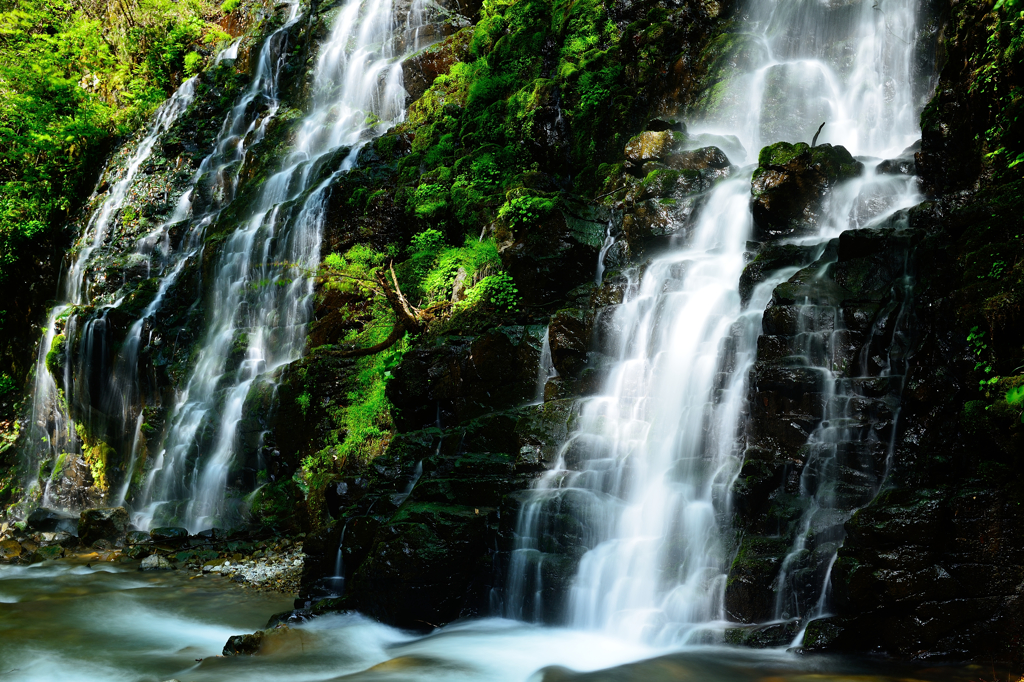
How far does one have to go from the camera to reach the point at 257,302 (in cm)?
1405

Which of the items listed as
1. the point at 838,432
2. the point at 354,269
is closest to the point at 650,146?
the point at 354,269

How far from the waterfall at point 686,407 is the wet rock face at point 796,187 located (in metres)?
0.18

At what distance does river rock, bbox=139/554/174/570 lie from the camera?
9.40m

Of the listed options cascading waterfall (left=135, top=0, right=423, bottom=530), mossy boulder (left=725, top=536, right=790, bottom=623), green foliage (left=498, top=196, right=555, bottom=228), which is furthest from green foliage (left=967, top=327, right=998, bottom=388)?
cascading waterfall (left=135, top=0, right=423, bottom=530)

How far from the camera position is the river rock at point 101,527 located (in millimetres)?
10758

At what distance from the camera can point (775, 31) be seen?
13.0m

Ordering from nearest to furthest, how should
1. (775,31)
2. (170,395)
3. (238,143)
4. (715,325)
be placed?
1. (715,325)
2. (775,31)
3. (170,395)
4. (238,143)

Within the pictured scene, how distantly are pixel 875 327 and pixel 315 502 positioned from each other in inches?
307

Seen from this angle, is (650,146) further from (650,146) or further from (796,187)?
(796,187)

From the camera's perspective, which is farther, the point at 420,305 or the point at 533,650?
the point at 420,305

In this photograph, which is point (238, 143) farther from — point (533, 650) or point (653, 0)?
point (533, 650)

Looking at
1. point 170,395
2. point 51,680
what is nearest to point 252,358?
point 170,395

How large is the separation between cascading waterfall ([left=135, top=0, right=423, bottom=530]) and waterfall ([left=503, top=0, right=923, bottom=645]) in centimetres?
643

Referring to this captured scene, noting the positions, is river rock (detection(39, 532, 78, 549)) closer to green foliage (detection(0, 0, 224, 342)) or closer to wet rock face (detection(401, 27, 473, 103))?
green foliage (detection(0, 0, 224, 342))
